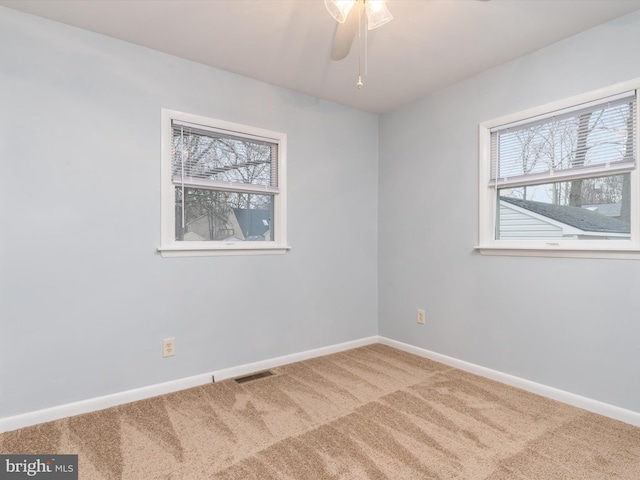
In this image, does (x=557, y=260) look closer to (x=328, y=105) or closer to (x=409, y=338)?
(x=409, y=338)

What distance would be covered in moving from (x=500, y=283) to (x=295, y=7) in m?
2.35

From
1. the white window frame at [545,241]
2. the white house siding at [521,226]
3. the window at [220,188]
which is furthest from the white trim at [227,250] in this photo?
the white house siding at [521,226]

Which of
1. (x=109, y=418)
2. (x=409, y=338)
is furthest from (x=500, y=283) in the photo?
(x=109, y=418)

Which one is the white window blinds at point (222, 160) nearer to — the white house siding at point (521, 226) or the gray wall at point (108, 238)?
the gray wall at point (108, 238)

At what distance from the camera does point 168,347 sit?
2.43 meters

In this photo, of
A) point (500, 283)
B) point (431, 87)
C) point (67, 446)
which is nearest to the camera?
point (67, 446)

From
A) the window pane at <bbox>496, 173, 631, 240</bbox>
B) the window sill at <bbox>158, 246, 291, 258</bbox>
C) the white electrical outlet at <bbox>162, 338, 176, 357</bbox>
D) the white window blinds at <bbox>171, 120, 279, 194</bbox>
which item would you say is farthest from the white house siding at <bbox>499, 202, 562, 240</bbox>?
the white electrical outlet at <bbox>162, 338, 176, 357</bbox>

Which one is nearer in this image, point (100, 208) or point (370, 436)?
point (370, 436)

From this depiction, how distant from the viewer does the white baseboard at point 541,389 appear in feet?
6.64

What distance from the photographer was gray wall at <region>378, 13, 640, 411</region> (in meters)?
2.07

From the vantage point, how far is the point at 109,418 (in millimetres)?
2064

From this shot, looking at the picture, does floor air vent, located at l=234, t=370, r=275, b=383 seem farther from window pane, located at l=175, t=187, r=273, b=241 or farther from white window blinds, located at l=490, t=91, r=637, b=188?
white window blinds, located at l=490, t=91, r=637, b=188

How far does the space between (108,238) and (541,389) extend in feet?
10.1

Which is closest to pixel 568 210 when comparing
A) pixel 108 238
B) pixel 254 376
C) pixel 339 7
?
pixel 339 7
